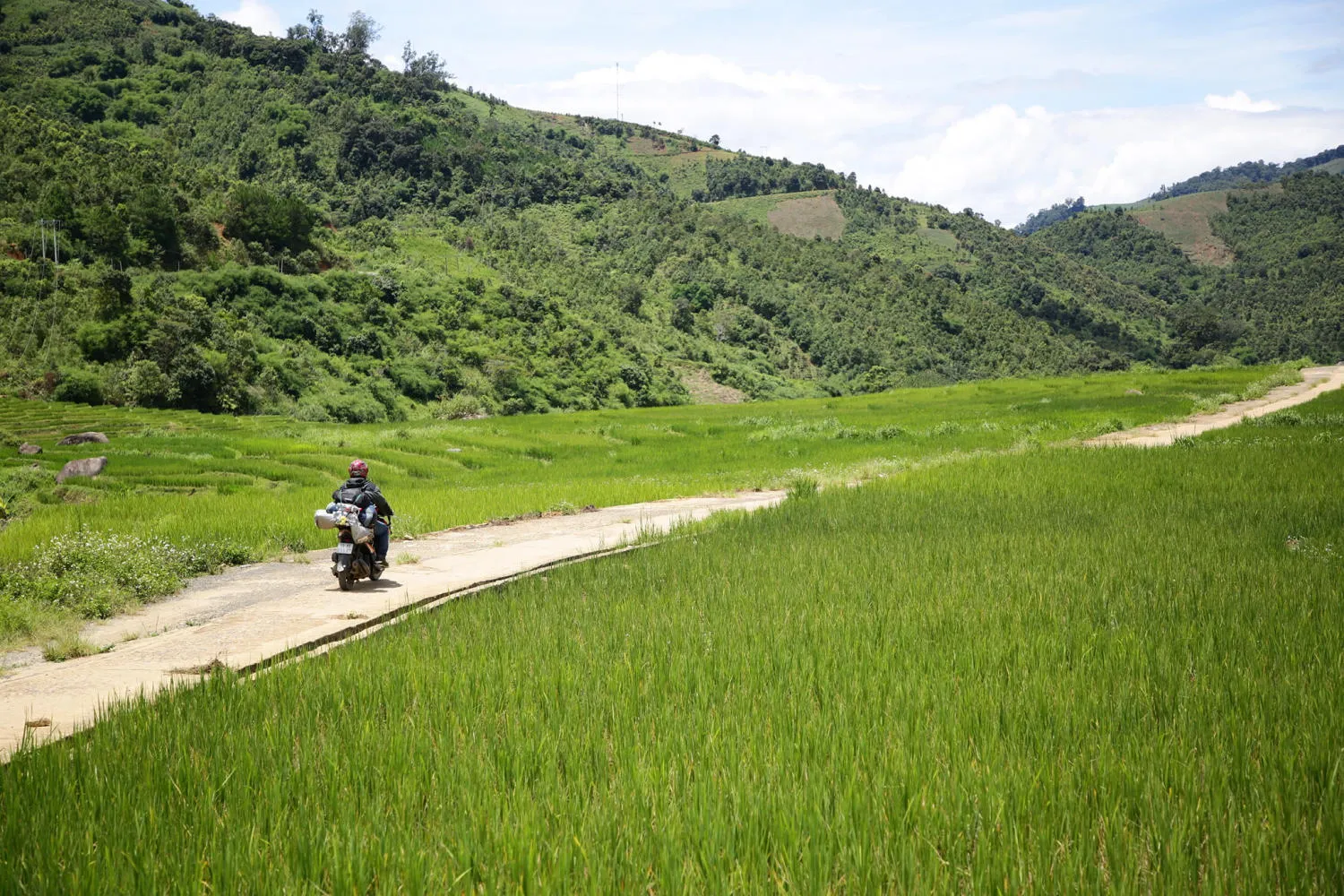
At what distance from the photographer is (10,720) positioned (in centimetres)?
563

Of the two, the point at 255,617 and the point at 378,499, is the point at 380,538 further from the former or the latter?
the point at 255,617

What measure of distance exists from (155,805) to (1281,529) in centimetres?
1147

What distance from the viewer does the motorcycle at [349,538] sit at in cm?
1016

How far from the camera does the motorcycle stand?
10164 mm

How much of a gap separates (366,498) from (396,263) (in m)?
83.0

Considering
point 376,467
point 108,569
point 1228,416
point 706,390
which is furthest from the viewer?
point 706,390

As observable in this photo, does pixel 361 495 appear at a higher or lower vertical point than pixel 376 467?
higher

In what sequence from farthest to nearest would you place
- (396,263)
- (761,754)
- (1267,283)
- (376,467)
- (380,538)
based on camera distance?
1. (1267,283)
2. (396,263)
3. (376,467)
4. (380,538)
5. (761,754)

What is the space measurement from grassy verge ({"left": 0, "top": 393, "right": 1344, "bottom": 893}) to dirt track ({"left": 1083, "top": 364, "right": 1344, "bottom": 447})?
1892 centimetres

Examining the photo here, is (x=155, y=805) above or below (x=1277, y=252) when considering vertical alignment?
below

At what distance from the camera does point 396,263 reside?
88.8 metres

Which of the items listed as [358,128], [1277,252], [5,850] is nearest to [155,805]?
[5,850]

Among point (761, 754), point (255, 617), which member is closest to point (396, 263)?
point (255, 617)

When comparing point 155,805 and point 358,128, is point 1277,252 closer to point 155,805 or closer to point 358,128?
point 358,128
